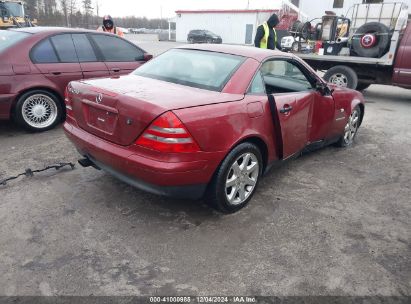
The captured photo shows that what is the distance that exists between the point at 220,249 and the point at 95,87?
1746 mm

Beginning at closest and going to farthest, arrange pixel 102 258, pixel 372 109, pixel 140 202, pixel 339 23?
pixel 102 258, pixel 140 202, pixel 372 109, pixel 339 23

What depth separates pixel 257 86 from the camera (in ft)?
11.1

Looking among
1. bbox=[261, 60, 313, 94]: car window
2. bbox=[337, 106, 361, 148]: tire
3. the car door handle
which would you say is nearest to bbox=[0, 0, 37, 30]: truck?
bbox=[337, 106, 361, 148]: tire

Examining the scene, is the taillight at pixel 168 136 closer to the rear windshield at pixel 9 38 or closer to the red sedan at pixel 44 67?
the red sedan at pixel 44 67

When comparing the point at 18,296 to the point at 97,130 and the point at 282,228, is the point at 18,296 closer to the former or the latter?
the point at 97,130

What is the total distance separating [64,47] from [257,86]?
137 inches

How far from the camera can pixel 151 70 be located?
381 centimetres

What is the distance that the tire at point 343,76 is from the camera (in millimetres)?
8836

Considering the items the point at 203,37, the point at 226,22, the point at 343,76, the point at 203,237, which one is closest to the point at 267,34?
the point at 343,76

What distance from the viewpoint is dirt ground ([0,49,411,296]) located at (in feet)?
8.09

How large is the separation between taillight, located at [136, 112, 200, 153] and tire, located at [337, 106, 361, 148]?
10.8ft

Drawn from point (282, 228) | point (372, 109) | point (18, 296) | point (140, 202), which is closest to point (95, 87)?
point (140, 202)

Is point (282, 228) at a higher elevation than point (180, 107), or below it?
below

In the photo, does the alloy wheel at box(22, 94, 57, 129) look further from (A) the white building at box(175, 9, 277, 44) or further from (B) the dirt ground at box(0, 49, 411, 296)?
(A) the white building at box(175, 9, 277, 44)
